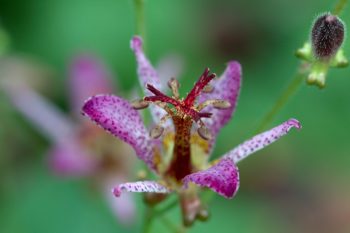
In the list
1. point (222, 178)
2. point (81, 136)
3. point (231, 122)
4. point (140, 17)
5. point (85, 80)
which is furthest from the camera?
point (231, 122)

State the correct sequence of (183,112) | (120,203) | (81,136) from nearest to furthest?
1. (183,112)
2. (120,203)
3. (81,136)

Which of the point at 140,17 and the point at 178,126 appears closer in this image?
the point at 178,126

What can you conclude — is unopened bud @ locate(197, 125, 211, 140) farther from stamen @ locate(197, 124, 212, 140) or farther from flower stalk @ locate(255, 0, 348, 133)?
flower stalk @ locate(255, 0, 348, 133)

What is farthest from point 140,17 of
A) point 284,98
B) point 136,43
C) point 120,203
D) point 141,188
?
point 120,203

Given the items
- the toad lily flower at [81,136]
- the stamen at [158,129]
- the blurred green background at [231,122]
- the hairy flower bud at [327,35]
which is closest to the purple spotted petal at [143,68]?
the stamen at [158,129]

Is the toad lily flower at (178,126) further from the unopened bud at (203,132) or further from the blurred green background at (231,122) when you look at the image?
the blurred green background at (231,122)

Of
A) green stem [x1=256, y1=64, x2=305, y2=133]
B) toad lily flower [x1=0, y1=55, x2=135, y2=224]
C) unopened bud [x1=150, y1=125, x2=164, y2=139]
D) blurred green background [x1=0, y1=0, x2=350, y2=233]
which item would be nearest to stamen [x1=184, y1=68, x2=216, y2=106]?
unopened bud [x1=150, y1=125, x2=164, y2=139]

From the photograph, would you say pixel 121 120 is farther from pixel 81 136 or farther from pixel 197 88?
pixel 81 136
